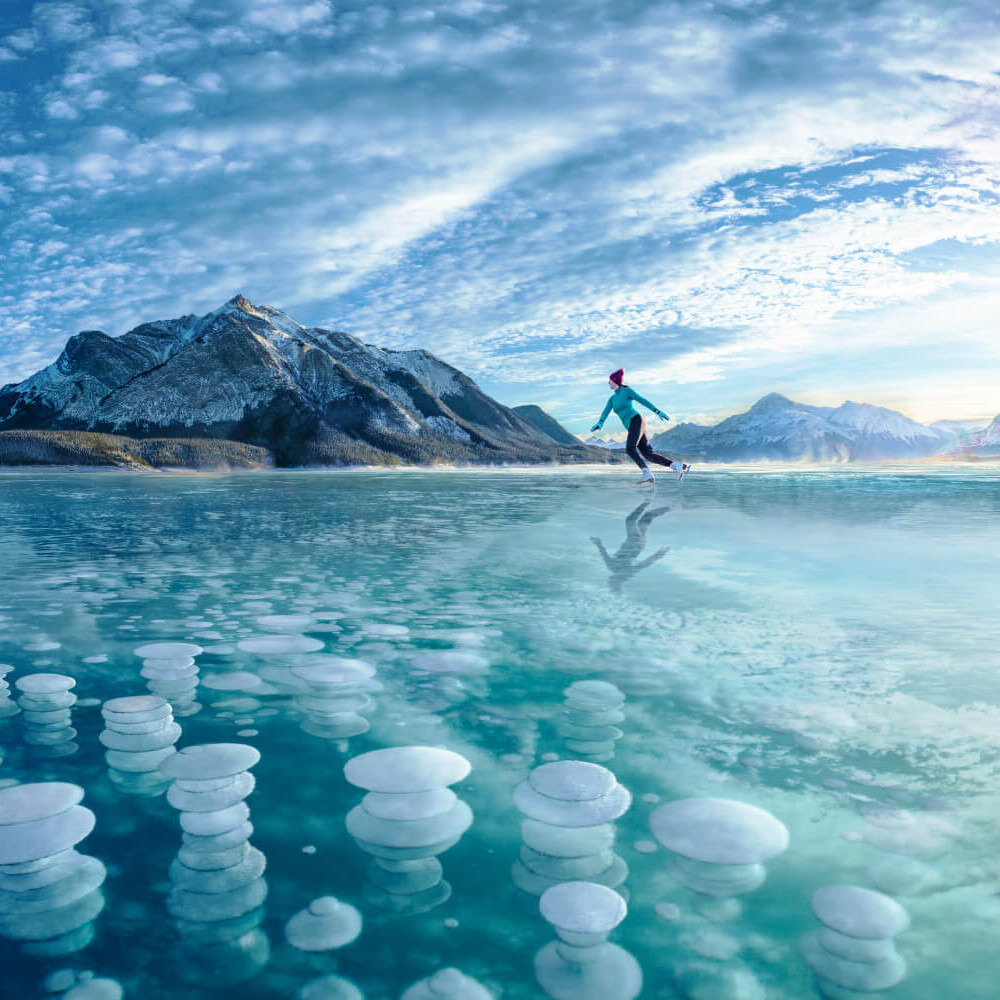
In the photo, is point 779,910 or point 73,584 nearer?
point 779,910

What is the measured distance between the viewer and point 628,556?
1164 centimetres

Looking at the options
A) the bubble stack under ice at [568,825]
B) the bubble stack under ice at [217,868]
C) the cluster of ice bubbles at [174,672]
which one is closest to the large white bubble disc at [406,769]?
the bubble stack under ice at [568,825]

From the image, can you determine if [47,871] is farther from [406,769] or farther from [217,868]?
[406,769]

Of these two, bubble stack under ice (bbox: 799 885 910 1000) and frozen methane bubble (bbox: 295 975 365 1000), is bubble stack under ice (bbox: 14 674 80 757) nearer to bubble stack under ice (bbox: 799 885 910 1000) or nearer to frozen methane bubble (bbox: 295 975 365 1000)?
frozen methane bubble (bbox: 295 975 365 1000)

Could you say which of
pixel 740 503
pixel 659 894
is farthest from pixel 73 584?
pixel 740 503

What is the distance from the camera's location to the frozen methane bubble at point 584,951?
216 cm

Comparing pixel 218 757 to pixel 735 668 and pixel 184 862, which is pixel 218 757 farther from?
pixel 735 668

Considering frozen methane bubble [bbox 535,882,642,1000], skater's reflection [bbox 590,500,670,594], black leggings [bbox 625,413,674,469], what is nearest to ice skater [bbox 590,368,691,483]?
black leggings [bbox 625,413,674,469]

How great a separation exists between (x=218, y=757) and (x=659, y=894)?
247cm

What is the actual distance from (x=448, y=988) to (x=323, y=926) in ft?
1.77

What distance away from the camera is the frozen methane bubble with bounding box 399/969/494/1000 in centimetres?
214

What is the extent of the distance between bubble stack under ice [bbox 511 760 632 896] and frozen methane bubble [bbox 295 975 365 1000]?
744 millimetres

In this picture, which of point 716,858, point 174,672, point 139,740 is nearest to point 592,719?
point 716,858

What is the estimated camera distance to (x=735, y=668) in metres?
5.39
